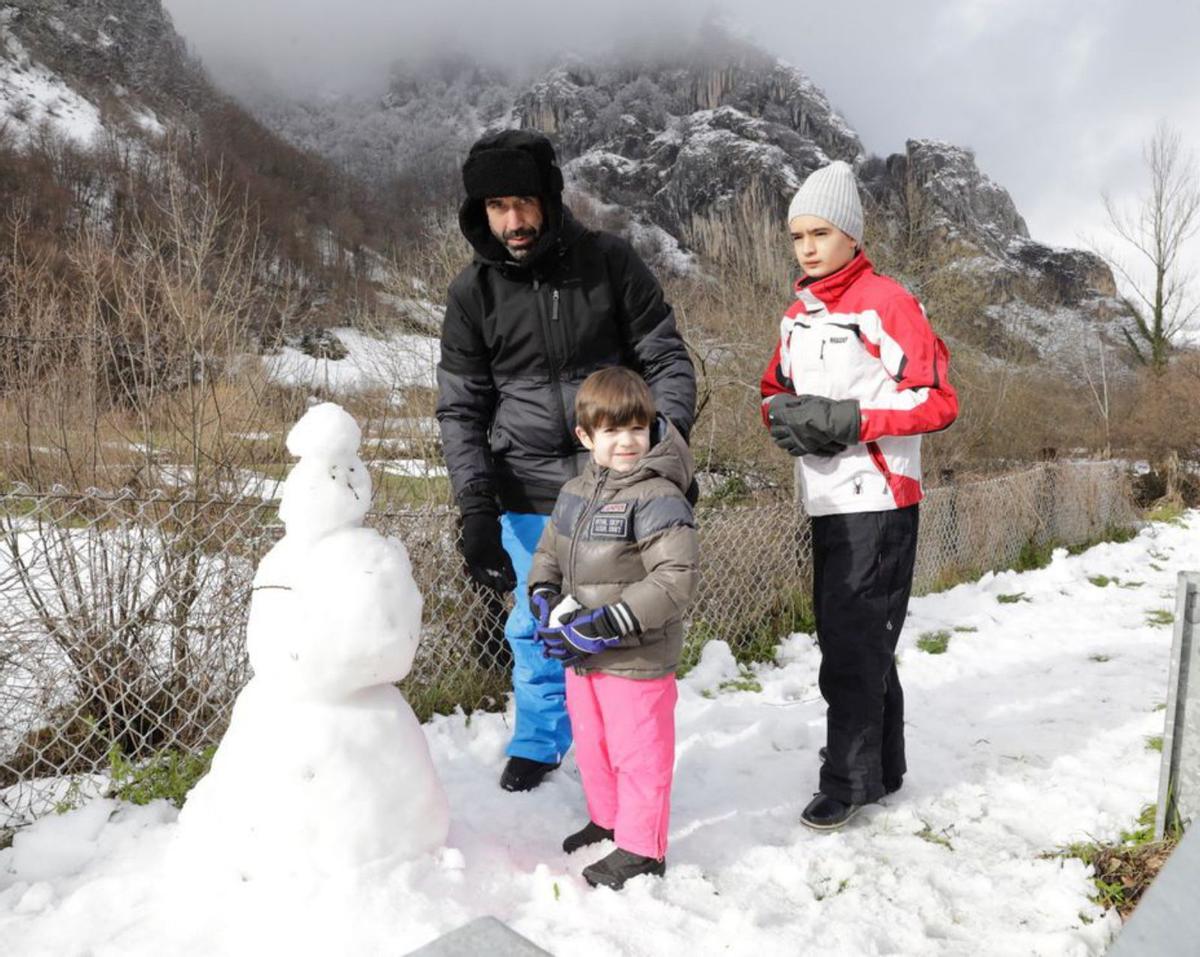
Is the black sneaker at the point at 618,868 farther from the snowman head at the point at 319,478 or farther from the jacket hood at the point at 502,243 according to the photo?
the jacket hood at the point at 502,243

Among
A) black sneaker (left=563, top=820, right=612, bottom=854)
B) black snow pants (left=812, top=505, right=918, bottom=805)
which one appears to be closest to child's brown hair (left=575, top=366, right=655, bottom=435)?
black snow pants (left=812, top=505, right=918, bottom=805)

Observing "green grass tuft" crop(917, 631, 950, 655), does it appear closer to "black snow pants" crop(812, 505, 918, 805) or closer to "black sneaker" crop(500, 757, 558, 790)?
"black snow pants" crop(812, 505, 918, 805)

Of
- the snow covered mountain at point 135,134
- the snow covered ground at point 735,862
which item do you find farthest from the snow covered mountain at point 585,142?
the snow covered ground at point 735,862

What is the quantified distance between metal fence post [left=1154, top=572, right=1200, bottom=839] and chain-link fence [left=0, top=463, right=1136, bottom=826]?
93.6 inches

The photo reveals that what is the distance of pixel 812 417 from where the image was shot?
2.35 meters

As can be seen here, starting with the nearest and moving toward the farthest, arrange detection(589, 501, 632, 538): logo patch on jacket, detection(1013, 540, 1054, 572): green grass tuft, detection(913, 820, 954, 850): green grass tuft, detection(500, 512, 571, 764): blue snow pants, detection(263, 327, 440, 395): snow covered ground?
detection(589, 501, 632, 538): logo patch on jacket
detection(913, 820, 954, 850): green grass tuft
detection(500, 512, 571, 764): blue snow pants
detection(263, 327, 440, 395): snow covered ground
detection(1013, 540, 1054, 572): green grass tuft

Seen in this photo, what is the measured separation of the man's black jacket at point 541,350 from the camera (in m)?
2.57

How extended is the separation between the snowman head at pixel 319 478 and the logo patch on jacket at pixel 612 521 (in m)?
0.64

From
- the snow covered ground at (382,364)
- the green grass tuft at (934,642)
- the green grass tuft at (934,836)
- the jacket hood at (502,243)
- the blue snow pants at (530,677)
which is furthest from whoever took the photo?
the snow covered ground at (382,364)

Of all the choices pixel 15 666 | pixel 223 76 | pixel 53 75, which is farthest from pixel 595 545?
pixel 223 76

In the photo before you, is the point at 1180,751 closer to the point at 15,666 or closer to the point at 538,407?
the point at 538,407

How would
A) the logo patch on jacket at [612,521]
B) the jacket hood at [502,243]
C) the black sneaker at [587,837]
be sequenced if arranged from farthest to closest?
the jacket hood at [502,243]
the black sneaker at [587,837]
the logo patch on jacket at [612,521]

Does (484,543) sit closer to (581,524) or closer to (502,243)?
(581,524)

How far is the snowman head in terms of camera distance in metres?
1.87
